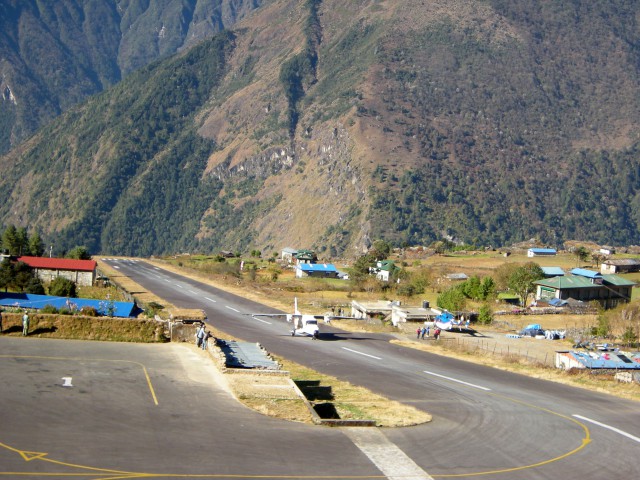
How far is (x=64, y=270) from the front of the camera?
90.5 metres

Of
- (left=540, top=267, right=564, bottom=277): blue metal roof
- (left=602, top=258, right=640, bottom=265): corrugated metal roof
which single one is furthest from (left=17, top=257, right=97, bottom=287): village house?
(left=602, top=258, right=640, bottom=265): corrugated metal roof

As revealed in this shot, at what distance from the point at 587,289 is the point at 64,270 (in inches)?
2586

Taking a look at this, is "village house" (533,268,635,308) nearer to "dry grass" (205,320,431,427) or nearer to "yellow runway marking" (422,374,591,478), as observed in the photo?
"yellow runway marking" (422,374,591,478)

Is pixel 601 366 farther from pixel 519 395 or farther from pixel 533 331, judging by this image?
pixel 533 331

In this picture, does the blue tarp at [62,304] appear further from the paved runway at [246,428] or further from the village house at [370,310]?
the village house at [370,310]

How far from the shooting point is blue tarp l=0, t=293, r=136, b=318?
2384 inches

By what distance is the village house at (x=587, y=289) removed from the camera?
348 ft

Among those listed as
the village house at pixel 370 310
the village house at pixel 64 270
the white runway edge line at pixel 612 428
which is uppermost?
the village house at pixel 64 270

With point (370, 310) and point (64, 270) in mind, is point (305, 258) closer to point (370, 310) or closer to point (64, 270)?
point (64, 270)

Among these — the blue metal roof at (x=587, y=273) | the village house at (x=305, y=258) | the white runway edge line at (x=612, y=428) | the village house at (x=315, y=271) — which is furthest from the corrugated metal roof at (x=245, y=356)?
the village house at (x=305, y=258)

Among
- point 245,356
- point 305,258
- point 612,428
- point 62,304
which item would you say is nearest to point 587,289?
point 305,258

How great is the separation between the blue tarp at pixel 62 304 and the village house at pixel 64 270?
→ 23.7 meters

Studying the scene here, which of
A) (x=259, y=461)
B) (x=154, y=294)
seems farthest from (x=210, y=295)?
(x=259, y=461)

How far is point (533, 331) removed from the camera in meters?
74.8
